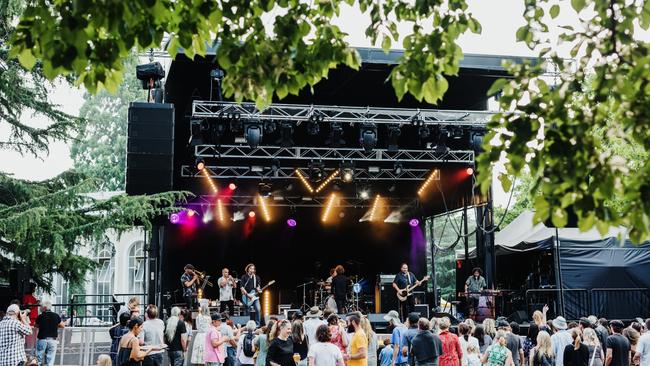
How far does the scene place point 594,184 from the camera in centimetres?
438

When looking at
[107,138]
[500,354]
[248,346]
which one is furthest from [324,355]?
[107,138]

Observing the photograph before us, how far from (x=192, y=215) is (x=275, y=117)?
25.0ft

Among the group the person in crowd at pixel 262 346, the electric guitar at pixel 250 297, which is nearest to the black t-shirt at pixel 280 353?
the person in crowd at pixel 262 346

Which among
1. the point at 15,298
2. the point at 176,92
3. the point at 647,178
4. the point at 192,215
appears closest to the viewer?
the point at 647,178

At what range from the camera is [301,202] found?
25.0 metres

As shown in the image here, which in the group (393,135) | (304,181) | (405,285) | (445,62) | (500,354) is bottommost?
(500,354)

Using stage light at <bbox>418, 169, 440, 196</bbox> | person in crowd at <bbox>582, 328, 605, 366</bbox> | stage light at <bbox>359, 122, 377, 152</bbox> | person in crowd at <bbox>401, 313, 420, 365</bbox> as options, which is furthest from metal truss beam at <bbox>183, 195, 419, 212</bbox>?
person in crowd at <bbox>582, 328, 605, 366</bbox>

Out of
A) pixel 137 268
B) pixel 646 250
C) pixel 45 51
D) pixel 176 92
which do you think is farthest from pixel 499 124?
pixel 137 268

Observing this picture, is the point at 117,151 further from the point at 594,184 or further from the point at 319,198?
the point at 594,184

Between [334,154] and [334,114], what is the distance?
190cm

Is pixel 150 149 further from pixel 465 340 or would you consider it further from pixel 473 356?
pixel 473 356

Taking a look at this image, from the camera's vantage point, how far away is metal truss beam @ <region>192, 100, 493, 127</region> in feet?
55.7

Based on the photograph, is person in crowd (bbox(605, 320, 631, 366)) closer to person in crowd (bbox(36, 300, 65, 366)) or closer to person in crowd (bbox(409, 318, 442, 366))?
person in crowd (bbox(409, 318, 442, 366))

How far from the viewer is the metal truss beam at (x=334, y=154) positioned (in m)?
19.2
